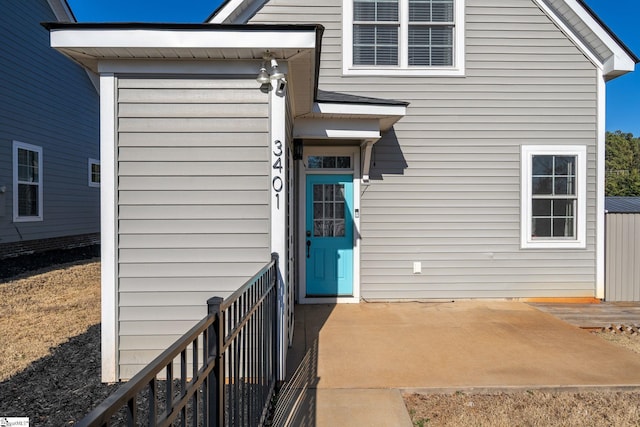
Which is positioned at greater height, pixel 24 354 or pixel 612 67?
pixel 612 67

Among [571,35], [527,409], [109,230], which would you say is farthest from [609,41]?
[109,230]

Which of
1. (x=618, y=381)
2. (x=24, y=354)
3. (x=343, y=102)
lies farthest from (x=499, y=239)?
(x=24, y=354)

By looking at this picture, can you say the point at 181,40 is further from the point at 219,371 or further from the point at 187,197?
the point at 219,371

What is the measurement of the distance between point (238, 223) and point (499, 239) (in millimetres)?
4189

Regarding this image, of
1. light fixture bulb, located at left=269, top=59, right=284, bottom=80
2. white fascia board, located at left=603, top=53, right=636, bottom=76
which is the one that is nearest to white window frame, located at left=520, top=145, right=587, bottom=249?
white fascia board, located at left=603, top=53, right=636, bottom=76

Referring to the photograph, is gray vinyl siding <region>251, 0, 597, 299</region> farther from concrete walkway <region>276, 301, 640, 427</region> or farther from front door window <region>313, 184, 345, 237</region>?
concrete walkway <region>276, 301, 640, 427</region>

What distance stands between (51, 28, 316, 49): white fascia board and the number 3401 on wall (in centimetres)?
75

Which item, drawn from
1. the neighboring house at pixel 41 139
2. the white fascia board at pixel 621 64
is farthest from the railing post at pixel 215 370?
the neighboring house at pixel 41 139

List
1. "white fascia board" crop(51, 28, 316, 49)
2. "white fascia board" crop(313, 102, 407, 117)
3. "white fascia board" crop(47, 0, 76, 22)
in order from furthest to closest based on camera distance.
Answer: "white fascia board" crop(47, 0, 76, 22) < "white fascia board" crop(313, 102, 407, 117) < "white fascia board" crop(51, 28, 316, 49)

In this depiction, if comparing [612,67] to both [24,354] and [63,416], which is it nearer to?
[63,416]

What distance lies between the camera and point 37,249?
8422mm

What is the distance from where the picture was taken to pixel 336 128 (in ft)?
15.0

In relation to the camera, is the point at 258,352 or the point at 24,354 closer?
the point at 258,352

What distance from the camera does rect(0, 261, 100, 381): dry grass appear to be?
3475 millimetres
